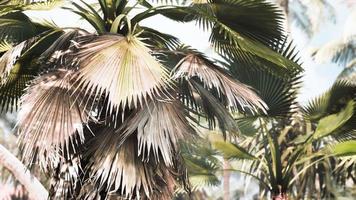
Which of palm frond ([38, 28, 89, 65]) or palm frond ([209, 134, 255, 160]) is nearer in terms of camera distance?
palm frond ([38, 28, 89, 65])

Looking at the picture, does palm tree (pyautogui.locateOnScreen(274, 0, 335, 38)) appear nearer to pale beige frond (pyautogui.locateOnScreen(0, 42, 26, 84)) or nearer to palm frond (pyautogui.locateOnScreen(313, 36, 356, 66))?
palm frond (pyautogui.locateOnScreen(313, 36, 356, 66))

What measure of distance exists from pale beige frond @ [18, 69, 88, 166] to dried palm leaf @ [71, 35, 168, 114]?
194 mm

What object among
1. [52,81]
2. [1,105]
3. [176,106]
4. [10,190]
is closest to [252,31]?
[176,106]

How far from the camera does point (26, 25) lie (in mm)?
5566

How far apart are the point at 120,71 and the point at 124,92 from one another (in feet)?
0.80

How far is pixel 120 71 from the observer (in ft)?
14.4

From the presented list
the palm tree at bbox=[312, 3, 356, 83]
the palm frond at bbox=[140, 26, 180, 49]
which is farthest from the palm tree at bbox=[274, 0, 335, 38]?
the palm frond at bbox=[140, 26, 180, 49]

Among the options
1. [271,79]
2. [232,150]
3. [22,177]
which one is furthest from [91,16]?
[22,177]

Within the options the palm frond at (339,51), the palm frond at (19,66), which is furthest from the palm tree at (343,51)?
the palm frond at (19,66)

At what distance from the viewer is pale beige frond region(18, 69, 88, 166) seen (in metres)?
4.31

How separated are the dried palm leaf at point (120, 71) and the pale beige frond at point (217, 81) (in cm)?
32

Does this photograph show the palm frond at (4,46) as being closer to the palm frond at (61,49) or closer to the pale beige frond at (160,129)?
the palm frond at (61,49)

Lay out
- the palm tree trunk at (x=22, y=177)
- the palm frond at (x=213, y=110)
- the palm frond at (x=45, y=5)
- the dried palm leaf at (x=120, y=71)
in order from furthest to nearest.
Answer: the palm tree trunk at (x=22, y=177) → the palm frond at (x=45, y=5) → the palm frond at (x=213, y=110) → the dried palm leaf at (x=120, y=71)

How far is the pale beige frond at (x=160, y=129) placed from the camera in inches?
172
